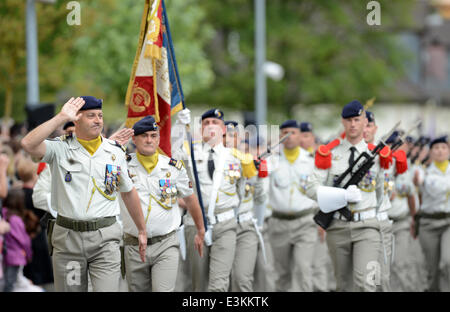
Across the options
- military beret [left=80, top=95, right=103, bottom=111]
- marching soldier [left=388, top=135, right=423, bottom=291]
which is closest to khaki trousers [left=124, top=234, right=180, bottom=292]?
military beret [left=80, top=95, right=103, bottom=111]

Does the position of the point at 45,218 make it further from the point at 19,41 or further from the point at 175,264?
the point at 19,41

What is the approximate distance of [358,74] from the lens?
108ft

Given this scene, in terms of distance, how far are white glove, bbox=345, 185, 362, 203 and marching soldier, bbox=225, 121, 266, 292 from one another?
5.24 feet

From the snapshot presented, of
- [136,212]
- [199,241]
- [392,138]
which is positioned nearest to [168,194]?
[136,212]

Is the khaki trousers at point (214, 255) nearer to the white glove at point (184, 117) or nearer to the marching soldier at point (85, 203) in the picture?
the white glove at point (184, 117)

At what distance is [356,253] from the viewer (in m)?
8.81

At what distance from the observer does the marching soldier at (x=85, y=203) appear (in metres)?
7.04

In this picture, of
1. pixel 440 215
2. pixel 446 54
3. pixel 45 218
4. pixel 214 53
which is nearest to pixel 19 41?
pixel 45 218

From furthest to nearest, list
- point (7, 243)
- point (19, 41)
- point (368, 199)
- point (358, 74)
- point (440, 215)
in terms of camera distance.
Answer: point (358, 74) → point (19, 41) → point (440, 215) → point (7, 243) → point (368, 199)

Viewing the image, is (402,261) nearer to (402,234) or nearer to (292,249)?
(402,234)

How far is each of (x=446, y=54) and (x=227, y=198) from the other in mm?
49814

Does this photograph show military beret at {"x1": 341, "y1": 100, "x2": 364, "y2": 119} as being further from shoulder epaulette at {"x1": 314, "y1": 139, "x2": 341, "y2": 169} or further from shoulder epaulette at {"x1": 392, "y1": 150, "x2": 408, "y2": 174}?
shoulder epaulette at {"x1": 392, "y1": 150, "x2": 408, "y2": 174}

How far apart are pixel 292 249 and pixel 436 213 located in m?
2.06

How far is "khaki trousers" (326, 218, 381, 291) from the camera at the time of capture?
8688 mm
